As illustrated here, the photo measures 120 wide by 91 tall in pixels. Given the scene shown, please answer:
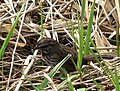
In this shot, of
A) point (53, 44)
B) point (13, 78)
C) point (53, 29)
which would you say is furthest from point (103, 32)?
point (13, 78)

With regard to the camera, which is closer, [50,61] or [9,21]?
[50,61]

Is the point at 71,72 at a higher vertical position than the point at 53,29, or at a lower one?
lower

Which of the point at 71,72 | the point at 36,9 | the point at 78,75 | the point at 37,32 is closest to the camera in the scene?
the point at 78,75

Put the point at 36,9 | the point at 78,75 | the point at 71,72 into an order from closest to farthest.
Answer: the point at 78,75 → the point at 71,72 → the point at 36,9

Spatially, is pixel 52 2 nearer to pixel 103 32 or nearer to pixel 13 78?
pixel 103 32

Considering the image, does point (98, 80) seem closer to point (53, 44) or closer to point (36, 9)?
point (53, 44)

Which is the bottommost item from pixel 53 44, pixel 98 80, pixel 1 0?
pixel 98 80

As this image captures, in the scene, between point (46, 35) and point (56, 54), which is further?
point (46, 35)

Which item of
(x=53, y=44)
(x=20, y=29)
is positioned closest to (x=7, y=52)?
(x=20, y=29)
